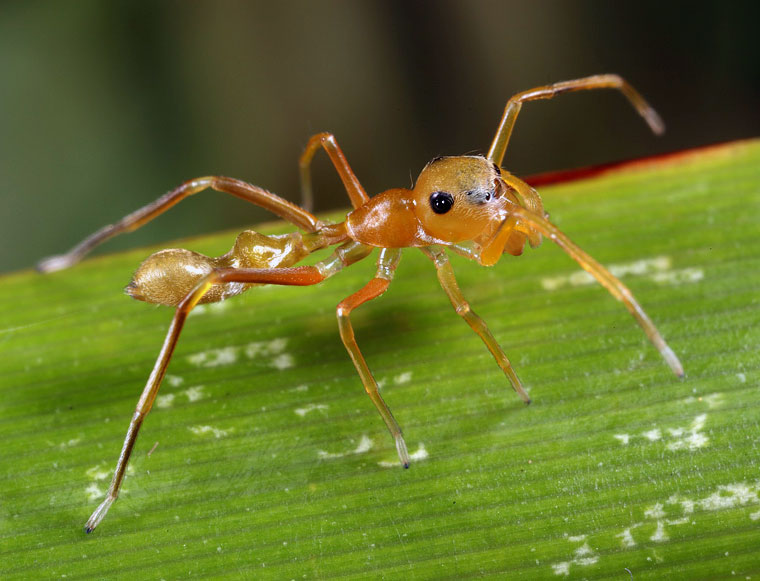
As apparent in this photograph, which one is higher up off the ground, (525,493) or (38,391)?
(38,391)

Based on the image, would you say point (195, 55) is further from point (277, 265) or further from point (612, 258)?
point (612, 258)

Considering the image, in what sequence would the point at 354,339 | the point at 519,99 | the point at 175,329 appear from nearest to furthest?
the point at 175,329 → the point at 354,339 → the point at 519,99

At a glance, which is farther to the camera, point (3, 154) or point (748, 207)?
point (3, 154)

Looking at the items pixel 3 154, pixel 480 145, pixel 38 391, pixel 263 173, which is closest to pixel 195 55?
pixel 263 173

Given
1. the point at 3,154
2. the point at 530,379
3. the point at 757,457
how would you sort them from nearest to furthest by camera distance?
the point at 757,457
the point at 530,379
the point at 3,154

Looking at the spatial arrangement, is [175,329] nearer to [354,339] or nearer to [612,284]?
[354,339]

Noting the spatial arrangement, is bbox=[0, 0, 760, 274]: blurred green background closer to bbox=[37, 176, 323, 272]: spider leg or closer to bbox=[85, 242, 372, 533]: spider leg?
bbox=[37, 176, 323, 272]: spider leg

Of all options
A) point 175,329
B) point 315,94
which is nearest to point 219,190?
point 175,329
